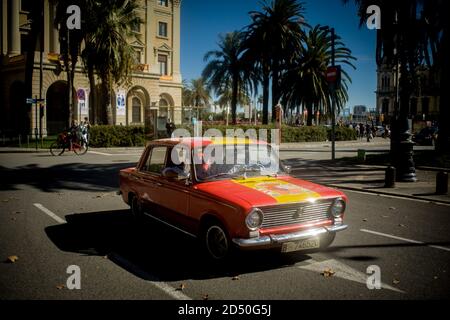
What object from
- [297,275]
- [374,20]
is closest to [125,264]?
[297,275]

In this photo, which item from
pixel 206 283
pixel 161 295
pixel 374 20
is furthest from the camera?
pixel 374 20

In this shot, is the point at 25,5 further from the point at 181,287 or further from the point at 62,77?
the point at 181,287

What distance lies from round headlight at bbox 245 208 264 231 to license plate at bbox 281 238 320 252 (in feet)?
1.49

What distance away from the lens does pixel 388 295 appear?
4.52m

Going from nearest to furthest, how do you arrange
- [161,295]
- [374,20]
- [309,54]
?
[161,295] → [374,20] → [309,54]

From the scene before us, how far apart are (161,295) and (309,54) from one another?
1503 inches

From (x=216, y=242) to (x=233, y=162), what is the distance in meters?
1.34

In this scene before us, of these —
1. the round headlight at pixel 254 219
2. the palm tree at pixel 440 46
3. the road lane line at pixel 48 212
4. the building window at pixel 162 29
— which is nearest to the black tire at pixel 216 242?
the round headlight at pixel 254 219

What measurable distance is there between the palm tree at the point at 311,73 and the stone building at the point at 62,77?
11840 millimetres

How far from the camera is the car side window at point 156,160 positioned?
6719 millimetres

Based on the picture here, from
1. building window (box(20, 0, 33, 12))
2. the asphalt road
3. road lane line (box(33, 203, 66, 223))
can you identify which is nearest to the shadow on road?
road lane line (box(33, 203, 66, 223))

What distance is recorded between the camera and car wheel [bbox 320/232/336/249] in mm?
5705

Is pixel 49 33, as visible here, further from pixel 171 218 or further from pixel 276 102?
pixel 171 218

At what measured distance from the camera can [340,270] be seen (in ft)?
17.3
